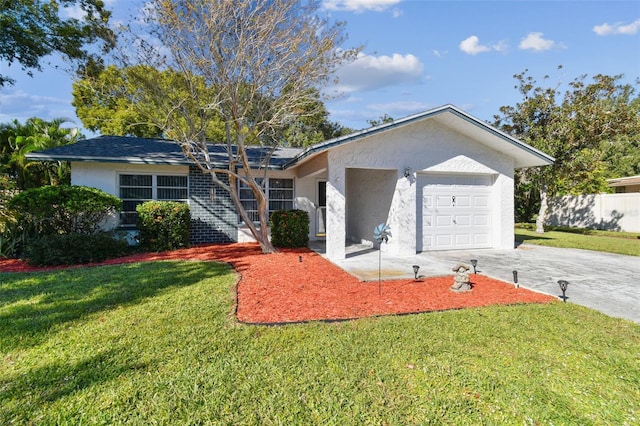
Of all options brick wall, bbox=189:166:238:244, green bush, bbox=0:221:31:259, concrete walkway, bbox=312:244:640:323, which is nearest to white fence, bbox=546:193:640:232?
concrete walkway, bbox=312:244:640:323

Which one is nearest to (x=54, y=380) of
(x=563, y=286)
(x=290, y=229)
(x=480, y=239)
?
(x=563, y=286)

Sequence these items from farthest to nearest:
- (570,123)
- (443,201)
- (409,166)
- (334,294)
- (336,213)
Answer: (570,123) < (443,201) < (409,166) < (336,213) < (334,294)

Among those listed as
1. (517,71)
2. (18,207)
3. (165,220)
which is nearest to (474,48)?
(517,71)

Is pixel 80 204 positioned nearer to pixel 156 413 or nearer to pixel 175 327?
pixel 175 327

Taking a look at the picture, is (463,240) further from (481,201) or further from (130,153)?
(130,153)

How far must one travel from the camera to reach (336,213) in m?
8.81

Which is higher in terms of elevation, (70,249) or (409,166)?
(409,166)

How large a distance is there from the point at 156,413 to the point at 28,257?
27.2ft

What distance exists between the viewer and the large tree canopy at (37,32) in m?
11.7

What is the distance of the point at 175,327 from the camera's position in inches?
167

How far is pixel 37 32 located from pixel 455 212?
56.3 ft

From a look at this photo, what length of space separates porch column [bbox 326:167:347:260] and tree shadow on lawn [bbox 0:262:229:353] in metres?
2.87

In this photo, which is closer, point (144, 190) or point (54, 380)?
point (54, 380)

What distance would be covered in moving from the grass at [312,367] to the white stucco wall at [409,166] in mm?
4593
